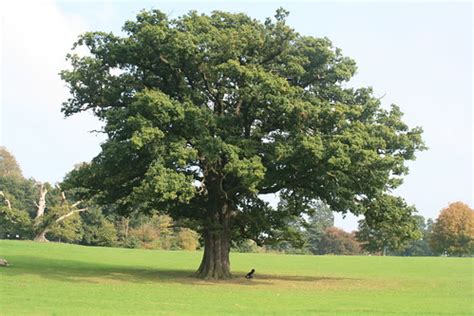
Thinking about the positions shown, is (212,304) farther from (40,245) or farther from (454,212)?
(454,212)

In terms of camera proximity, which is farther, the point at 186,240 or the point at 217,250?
the point at 186,240

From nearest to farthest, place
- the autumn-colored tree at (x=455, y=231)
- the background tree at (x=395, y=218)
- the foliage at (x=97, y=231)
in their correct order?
the background tree at (x=395, y=218), the foliage at (x=97, y=231), the autumn-colored tree at (x=455, y=231)

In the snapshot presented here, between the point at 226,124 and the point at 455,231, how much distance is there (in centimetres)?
8092

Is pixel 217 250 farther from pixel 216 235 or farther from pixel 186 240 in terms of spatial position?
pixel 186 240

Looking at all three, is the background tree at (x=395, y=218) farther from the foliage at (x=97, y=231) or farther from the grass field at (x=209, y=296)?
the foliage at (x=97, y=231)

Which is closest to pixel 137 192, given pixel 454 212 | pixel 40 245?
pixel 40 245

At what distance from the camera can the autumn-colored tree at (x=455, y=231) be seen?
9831 cm

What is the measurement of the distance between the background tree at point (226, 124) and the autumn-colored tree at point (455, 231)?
73838mm

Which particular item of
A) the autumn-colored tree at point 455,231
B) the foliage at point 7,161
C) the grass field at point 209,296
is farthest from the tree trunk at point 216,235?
the foliage at point 7,161

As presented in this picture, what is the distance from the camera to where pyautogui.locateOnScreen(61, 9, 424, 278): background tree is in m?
27.6

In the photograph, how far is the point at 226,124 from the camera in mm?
30031

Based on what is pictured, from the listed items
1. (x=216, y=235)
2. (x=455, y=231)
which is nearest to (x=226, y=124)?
(x=216, y=235)

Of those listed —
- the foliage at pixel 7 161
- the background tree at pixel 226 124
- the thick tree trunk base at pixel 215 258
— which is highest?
the foliage at pixel 7 161

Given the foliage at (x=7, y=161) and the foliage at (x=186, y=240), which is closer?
the foliage at (x=186, y=240)
